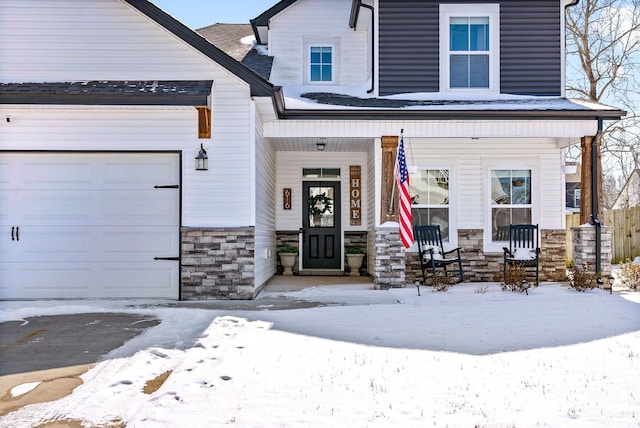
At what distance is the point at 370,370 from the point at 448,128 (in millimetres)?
5587

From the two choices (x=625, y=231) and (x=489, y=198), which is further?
(x=625, y=231)

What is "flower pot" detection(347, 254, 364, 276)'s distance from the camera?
37.6ft

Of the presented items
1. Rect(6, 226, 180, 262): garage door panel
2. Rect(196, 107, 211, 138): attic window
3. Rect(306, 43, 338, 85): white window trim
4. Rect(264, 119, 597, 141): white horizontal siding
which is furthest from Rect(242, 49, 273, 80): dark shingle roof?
Rect(6, 226, 180, 262): garage door panel

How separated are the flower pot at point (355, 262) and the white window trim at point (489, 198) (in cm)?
254

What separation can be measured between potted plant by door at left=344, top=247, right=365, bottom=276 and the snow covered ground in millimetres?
4563

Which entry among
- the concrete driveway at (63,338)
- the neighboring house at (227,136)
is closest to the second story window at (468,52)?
the neighboring house at (227,136)

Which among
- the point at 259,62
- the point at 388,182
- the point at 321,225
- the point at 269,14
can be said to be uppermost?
the point at 269,14

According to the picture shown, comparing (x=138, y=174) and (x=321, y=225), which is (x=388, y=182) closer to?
(x=321, y=225)

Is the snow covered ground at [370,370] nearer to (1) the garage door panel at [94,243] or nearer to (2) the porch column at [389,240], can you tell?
(1) the garage door panel at [94,243]

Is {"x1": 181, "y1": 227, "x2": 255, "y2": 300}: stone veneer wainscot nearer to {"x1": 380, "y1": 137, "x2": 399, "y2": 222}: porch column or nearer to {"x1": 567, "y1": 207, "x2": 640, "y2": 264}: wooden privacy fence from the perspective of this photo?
{"x1": 380, "y1": 137, "x2": 399, "y2": 222}: porch column

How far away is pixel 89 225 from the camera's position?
26.4 feet

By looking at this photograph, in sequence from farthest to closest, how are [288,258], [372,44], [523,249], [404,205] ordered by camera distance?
[288,258], [372,44], [523,249], [404,205]

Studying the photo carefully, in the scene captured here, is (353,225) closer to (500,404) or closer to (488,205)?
(488,205)

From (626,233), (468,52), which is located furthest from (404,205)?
(626,233)
